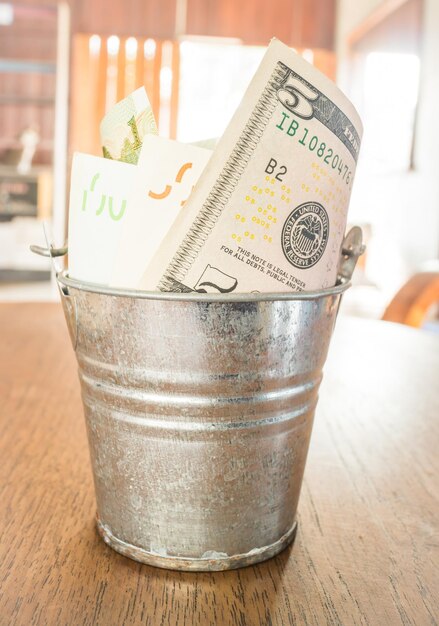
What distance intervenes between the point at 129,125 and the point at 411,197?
509 centimetres

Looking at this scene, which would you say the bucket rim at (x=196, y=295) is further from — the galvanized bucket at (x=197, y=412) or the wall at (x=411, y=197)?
the wall at (x=411, y=197)

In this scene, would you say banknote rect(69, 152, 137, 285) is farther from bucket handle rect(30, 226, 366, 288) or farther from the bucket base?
the bucket base

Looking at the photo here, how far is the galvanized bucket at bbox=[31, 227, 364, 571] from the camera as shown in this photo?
0.42 m

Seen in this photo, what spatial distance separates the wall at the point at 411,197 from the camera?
16.0 ft

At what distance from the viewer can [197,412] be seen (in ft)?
1.43

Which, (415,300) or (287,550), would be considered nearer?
(287,550)

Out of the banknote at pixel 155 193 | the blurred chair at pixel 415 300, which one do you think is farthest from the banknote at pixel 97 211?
the blurred chair at pixel 415 300

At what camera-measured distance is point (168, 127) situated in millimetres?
7176

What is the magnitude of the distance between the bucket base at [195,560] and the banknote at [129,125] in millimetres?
254

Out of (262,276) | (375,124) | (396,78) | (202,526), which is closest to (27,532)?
(202,526)

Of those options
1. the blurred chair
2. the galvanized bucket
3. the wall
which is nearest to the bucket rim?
the galvanized bucket

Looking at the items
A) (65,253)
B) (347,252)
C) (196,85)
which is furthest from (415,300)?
(196,85)

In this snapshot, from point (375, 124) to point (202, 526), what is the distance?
6.14m

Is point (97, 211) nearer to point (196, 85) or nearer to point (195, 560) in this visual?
point (195, 560)
